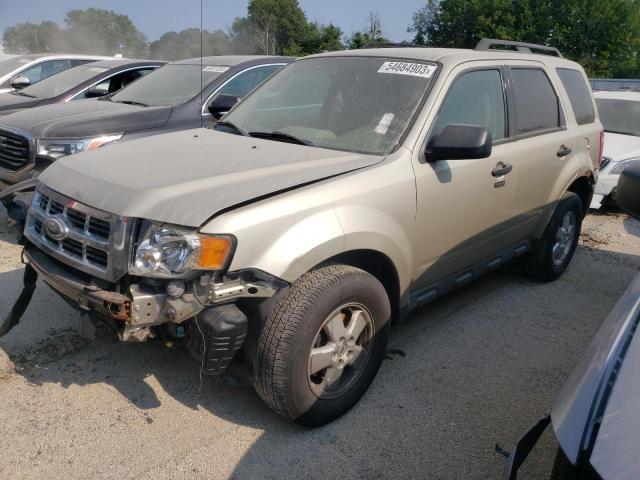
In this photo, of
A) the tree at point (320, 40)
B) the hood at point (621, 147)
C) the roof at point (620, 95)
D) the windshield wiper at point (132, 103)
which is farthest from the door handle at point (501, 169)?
the tree at point (320, 40)

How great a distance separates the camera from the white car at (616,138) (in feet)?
24.1

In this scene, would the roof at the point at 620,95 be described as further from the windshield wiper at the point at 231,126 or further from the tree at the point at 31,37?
the tree at the point at 31,37

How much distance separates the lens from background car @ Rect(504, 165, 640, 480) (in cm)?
133

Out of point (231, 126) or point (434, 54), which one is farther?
point (231, 126)

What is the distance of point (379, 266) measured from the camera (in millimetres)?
3076

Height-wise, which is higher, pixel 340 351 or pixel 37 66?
pixel 37 66

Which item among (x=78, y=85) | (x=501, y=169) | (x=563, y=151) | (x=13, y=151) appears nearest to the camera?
(x=501, y=169)

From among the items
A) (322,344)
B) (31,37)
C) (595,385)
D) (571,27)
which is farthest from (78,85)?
(571,27)

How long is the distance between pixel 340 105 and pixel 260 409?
1.83m

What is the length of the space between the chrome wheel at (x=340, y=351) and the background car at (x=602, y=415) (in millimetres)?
1225

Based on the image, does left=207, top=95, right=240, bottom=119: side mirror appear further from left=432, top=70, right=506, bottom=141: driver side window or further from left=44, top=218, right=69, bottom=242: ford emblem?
left=44, top=218, right=69, bottom=242: ford emblem

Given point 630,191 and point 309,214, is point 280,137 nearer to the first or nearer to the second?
point 309,214

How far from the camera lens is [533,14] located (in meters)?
48.1

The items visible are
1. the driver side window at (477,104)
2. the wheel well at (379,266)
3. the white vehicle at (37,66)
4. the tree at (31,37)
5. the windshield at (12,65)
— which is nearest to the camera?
the wheel well at (379,266)
